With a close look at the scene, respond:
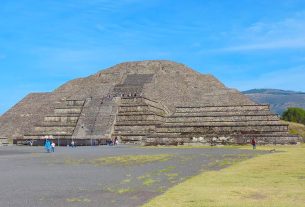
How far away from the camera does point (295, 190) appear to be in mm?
Result: 12695

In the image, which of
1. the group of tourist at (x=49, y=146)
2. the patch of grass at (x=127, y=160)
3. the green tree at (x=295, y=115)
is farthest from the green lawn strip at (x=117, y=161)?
the green tree at (x=295, y=115)

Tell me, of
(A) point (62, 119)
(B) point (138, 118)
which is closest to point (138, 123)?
(B) point (138, 118)

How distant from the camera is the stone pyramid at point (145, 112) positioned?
45969mm

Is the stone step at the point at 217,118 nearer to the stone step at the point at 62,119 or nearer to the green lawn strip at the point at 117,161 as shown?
the stone step at the point at 62,119

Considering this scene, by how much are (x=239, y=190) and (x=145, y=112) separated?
41361 mm

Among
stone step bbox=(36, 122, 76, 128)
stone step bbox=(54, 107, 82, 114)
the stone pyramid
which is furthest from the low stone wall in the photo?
stone step bbox=(54, 107, 82, 114)

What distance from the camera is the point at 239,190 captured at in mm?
12766

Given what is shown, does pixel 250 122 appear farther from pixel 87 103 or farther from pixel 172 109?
pixel 87 103

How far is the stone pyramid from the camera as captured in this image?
4597 cm

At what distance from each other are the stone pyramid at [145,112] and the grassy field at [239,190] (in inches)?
1073

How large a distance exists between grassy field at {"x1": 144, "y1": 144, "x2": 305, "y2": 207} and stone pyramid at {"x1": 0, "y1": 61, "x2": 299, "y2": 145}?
89.4ft

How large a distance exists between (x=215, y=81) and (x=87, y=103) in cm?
2406

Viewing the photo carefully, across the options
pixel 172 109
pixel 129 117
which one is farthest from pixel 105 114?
pixel 172 109

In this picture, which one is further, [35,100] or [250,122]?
[35,100]
